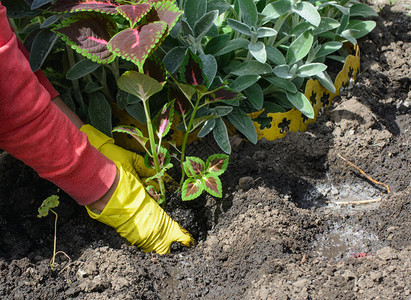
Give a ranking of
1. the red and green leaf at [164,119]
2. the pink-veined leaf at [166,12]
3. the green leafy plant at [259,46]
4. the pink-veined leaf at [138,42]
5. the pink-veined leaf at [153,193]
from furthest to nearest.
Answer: the green leafy plant at [259,46] → the pink-veined leaf at [153,193] → the red and green leaf at [164,119] → the pink-veined leaf at [166,12] → the pink-veined leaf at [138,42]

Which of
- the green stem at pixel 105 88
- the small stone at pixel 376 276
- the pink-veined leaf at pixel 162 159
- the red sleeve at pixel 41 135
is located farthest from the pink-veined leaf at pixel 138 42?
the small stone at pixel 376 276

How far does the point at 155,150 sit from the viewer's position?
1.77m

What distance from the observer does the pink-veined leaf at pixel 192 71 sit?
5.98 ft

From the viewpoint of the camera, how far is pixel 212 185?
5.86 ft

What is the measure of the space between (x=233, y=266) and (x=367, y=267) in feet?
1.54

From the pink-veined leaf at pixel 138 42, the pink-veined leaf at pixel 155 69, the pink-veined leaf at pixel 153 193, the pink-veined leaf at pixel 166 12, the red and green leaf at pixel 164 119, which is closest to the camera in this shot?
the pink-veined leaf at pixel 138 42

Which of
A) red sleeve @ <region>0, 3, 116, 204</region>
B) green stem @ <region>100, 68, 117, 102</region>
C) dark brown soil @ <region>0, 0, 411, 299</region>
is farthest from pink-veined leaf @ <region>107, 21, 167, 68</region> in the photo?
dark brown soil @ <region>0, 0, 411, 299</region>

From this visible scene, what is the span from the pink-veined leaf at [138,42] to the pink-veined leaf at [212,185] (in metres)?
0.57

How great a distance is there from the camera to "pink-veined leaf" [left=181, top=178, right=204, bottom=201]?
1.79m

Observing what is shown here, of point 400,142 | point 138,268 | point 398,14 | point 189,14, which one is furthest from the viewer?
point 398,14

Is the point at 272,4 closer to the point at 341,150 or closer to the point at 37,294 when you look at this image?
the point at 341,150

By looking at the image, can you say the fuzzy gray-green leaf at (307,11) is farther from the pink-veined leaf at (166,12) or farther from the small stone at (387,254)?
the small stone at (387,254)

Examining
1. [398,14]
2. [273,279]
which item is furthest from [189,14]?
[398,14]

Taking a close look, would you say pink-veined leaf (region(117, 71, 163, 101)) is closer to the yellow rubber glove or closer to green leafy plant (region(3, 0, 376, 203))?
green leafy plant (region(3, 0, 376, 203))
